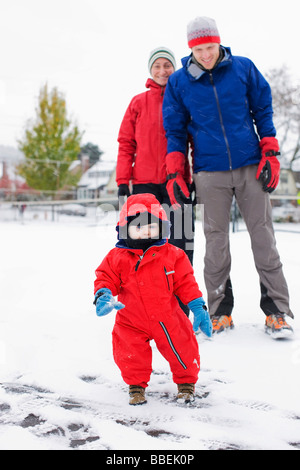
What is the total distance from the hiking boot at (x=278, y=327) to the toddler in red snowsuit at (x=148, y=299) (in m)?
0.79

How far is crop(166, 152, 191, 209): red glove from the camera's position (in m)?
2.51

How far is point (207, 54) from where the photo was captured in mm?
2400

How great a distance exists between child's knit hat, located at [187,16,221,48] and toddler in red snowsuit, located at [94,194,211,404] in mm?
1133

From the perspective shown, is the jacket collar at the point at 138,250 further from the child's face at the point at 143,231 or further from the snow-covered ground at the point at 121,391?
the snow-covered ground at the point at 121,391

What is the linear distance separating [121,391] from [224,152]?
4.73ft

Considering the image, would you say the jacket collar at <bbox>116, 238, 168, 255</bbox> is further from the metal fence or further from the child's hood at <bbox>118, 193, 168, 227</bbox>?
the metal fence

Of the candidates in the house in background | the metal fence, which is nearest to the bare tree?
the metal fence

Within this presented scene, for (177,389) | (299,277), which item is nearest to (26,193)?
(299,277)

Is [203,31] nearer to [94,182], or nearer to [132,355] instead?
[132,355]

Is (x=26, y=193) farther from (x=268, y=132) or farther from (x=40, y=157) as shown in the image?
(x=268, y=132)

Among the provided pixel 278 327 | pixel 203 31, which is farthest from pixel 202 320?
pixel 203 31

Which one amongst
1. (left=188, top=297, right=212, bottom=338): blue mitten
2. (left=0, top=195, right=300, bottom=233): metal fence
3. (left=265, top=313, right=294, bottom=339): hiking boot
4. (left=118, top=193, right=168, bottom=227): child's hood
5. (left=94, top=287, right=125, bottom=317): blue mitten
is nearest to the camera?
(left=94, top=287, right=125, bottom=317): blue mitten

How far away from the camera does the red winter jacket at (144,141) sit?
2.67 meters

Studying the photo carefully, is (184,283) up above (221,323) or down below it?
above
